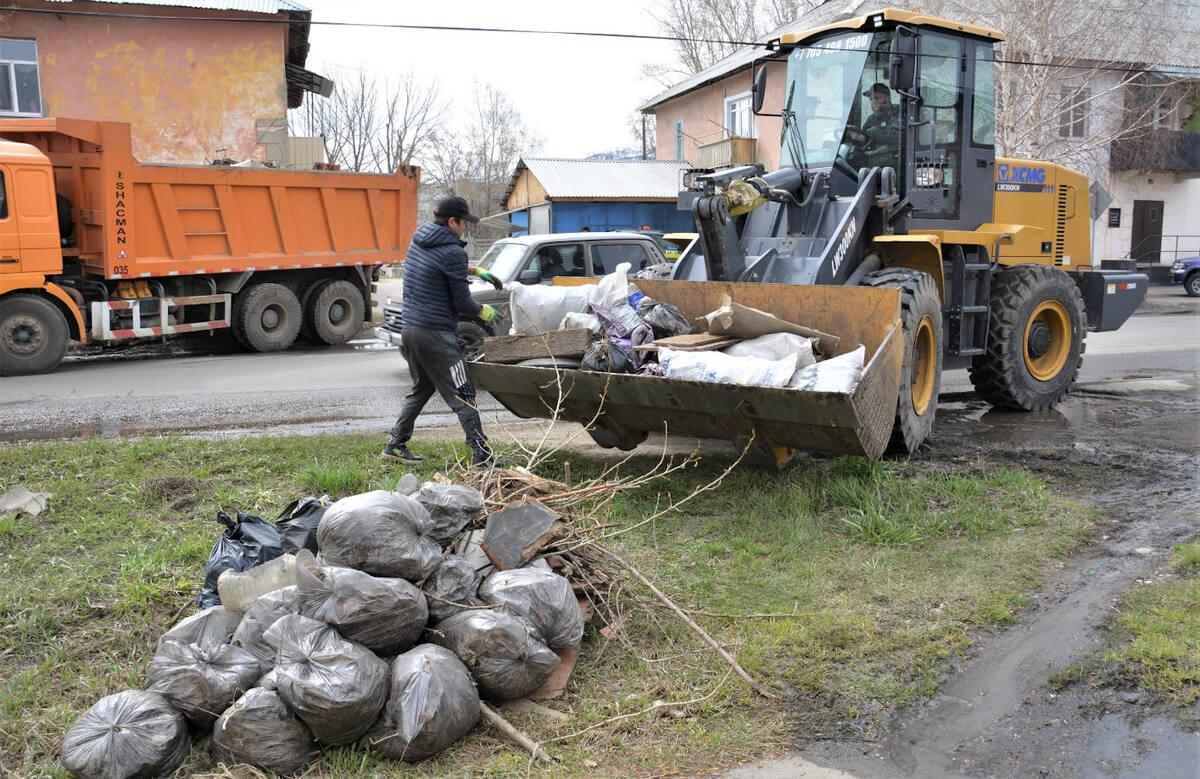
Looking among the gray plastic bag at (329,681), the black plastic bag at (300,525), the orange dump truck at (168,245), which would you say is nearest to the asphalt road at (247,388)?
the orange dump truck at (168,245)

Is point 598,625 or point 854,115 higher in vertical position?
point 854,115

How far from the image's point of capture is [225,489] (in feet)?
21.7

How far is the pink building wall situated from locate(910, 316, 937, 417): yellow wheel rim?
55.4 feet

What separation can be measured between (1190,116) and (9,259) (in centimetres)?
2918

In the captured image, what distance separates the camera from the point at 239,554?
4.48 metres

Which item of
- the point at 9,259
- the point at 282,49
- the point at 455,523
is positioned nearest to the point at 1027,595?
the point at 455,523

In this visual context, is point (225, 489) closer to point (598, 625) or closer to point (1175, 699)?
point (598, 625)

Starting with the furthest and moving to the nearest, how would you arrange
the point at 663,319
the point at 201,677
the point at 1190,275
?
the point at 1190,275
the point at 663,319
the point at 201,677

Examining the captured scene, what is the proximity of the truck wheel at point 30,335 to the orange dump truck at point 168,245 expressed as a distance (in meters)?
0.02

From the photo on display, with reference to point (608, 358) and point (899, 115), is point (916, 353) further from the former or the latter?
point (608, 358)

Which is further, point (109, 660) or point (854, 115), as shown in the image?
point (854, 115)

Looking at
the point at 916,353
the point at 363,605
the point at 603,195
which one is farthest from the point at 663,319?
the point at 603,195

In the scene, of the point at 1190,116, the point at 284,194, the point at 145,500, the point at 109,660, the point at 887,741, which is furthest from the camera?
the point at 1190,116

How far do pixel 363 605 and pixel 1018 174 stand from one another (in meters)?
8.07
